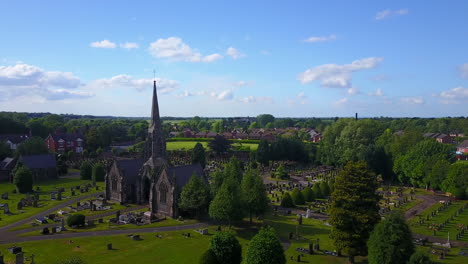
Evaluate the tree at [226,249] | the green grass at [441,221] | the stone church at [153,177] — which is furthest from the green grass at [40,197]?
the green grass at [441,221]

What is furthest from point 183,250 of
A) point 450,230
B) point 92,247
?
point 450,230

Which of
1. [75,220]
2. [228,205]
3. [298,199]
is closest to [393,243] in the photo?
[228,205]

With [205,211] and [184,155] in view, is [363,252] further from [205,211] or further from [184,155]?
[184,155]

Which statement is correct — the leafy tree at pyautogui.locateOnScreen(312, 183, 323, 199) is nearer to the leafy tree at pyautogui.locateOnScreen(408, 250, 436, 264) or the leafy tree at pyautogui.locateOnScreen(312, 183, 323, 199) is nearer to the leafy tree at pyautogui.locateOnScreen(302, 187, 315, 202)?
the leafy tree at pyautogui.locateOnScreen(302, 187, 315, 202)

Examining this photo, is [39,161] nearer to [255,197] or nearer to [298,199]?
[255,197]

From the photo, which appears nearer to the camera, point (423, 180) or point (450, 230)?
point (450, 230)

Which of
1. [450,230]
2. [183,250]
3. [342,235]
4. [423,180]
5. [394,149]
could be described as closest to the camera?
[342,235]

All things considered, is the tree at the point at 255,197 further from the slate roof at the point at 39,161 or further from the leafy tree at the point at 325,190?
the slate roof at the point at 39,161
